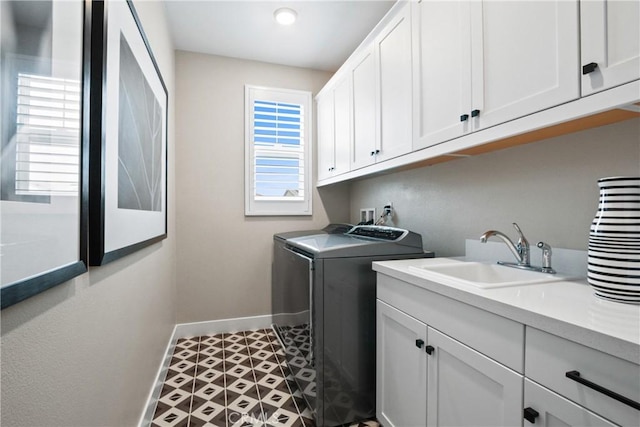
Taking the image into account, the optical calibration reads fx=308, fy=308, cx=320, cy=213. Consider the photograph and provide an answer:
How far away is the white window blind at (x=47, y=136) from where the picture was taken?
54 centimetres

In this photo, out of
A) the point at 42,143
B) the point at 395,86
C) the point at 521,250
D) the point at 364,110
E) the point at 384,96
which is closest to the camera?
the point at 42,143

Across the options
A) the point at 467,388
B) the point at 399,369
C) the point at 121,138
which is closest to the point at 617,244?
the point at 467,388

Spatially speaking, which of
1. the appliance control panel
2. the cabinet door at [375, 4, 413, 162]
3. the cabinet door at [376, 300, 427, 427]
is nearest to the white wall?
the appliance control panel

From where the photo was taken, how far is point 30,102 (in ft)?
1.84

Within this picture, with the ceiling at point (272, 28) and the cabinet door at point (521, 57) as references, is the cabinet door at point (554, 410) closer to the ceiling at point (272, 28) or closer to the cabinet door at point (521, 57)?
the cabinet door at point (521, 57)

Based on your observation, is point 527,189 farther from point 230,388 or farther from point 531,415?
point 230,388

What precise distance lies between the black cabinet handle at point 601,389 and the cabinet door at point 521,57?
2.56 feet

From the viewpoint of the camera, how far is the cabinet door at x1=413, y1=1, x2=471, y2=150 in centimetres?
132

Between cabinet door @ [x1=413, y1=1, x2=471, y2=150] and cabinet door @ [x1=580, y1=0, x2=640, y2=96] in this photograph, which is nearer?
cabinet door @ [x1=580, y1=0, x2=640, y2=96]

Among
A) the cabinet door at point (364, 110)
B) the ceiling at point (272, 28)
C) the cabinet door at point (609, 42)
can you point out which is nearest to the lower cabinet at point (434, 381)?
the cabinet door at point (609, 42)

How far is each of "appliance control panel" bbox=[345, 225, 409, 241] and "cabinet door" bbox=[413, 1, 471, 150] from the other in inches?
20.7

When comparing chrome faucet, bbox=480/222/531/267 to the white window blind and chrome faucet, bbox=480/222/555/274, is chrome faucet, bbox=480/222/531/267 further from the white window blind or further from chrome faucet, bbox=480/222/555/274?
the white window blind

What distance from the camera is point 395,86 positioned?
181cm

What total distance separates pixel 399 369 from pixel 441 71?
1.39 m
